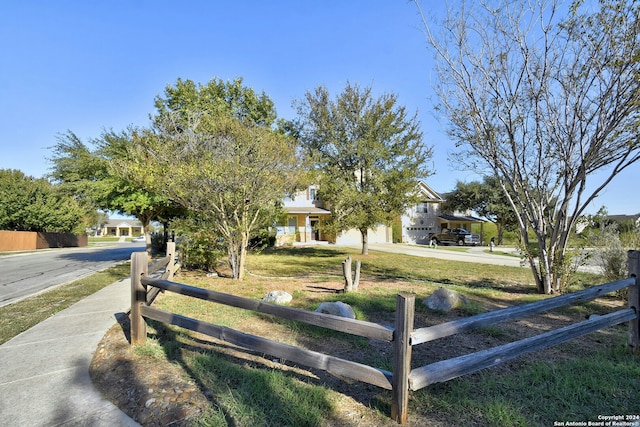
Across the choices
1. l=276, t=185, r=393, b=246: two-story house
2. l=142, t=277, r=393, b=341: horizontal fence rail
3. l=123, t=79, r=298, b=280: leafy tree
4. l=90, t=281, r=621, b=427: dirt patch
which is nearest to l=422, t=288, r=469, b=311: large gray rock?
l=90, t=281, r=621, b=427: dirt patch

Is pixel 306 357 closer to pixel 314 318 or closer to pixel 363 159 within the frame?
pixel 314 318

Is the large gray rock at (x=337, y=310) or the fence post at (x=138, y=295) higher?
the fence post at (x=138, y=295)

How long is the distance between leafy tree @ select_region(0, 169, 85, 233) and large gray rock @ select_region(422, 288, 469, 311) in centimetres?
2854

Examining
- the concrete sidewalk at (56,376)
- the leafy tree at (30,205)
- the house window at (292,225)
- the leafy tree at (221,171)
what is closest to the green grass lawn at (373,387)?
the concrete sidewalk at (56,376)

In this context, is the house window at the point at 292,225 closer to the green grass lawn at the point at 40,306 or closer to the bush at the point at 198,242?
the bush at the point at 198,242

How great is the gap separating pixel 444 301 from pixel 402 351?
435 centimetres

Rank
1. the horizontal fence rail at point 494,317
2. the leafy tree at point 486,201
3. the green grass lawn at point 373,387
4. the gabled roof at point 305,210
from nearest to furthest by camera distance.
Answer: the horizontal fence rail at point 494,317 → the green grass lawn at point 373,387 → the gabled roof at point 305,210 → the leafy tree at point 486,201

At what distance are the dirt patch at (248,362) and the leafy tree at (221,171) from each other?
4026 millimetres

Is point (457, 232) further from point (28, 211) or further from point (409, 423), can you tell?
point (28, 211)

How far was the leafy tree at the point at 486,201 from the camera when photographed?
Answer: 32.6 meters

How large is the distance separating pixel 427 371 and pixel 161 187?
8.23 m

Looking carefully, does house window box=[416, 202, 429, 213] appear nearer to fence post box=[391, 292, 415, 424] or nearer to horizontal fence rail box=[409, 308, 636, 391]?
horizontal fence rail box=[409, 308, 636, 391]

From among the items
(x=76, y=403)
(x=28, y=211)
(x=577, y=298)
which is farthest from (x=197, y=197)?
(x=28, y=211)

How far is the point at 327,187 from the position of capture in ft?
57.0
